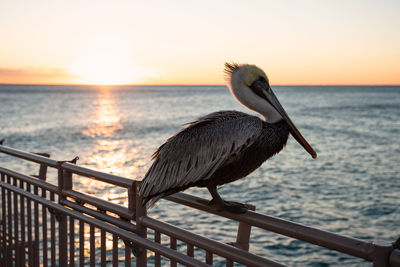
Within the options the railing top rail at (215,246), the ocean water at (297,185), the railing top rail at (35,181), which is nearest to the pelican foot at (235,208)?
the railing top rail at (215,246)

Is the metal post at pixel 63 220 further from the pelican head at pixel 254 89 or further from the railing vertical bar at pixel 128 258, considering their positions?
the pelican head at pixel 254 89

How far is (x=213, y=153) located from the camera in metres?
2.49

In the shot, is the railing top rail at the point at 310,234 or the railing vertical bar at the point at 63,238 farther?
the railing vertical bar at the point at 63,238

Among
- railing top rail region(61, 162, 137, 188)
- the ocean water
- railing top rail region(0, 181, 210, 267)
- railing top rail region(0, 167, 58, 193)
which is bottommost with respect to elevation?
the ocean water

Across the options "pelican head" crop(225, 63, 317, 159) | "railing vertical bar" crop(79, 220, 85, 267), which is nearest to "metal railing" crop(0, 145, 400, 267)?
"railing vertical bar" crop(79, 220, 85, 267)

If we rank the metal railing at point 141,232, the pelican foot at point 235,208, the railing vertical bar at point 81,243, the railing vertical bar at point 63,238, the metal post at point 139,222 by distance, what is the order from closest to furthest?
the metal railing at point 141,232
the pelican foot at point 235,208
the metal post at point 139,222
the railing vertical bar at point 81,243
the railing vertical bar at point 63,238

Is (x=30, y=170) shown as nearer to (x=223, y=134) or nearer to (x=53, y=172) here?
(x=53, y=172)

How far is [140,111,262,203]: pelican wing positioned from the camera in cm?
245

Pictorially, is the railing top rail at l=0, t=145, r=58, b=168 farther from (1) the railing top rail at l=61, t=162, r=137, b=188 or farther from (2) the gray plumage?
(2) the gray plumage

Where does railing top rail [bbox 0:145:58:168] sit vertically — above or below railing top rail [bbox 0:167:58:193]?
above

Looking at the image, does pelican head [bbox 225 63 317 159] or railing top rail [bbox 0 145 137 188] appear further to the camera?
pelican head [bbox 225 63 317 159]

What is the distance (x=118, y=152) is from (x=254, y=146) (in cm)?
2402

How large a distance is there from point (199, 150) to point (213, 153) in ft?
0.29

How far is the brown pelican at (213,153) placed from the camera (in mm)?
2447
